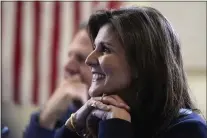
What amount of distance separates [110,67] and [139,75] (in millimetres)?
85

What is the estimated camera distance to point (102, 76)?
98 centimetres

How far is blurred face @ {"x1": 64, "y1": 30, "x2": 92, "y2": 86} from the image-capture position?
1490 millimetres

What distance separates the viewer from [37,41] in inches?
72.6

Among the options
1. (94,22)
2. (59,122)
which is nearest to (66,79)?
(59,122)

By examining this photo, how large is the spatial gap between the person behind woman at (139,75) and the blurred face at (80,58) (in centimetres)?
48

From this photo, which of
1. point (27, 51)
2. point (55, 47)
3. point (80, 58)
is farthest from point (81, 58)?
point (27, 51)

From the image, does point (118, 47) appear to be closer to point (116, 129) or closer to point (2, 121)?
point (116, 129)

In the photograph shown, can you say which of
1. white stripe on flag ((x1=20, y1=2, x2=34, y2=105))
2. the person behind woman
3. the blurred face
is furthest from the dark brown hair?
white stripe on flag ((x1=20, y1=2, x2=34, y2=105))

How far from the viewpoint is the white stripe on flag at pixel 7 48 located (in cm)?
186

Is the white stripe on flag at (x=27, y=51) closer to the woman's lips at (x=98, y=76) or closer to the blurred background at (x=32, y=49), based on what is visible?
the blurred background at (x=32, y=49)

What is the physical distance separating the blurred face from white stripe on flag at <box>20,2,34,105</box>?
13.6 inches

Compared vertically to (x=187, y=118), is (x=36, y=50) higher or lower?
higher

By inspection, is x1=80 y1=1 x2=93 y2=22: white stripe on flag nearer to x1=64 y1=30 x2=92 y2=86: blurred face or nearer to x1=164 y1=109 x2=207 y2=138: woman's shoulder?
x1=64 y1=30 x2=92 y2=86: blurred face

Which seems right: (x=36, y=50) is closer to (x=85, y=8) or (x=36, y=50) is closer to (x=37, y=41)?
(x=37, y=41)
